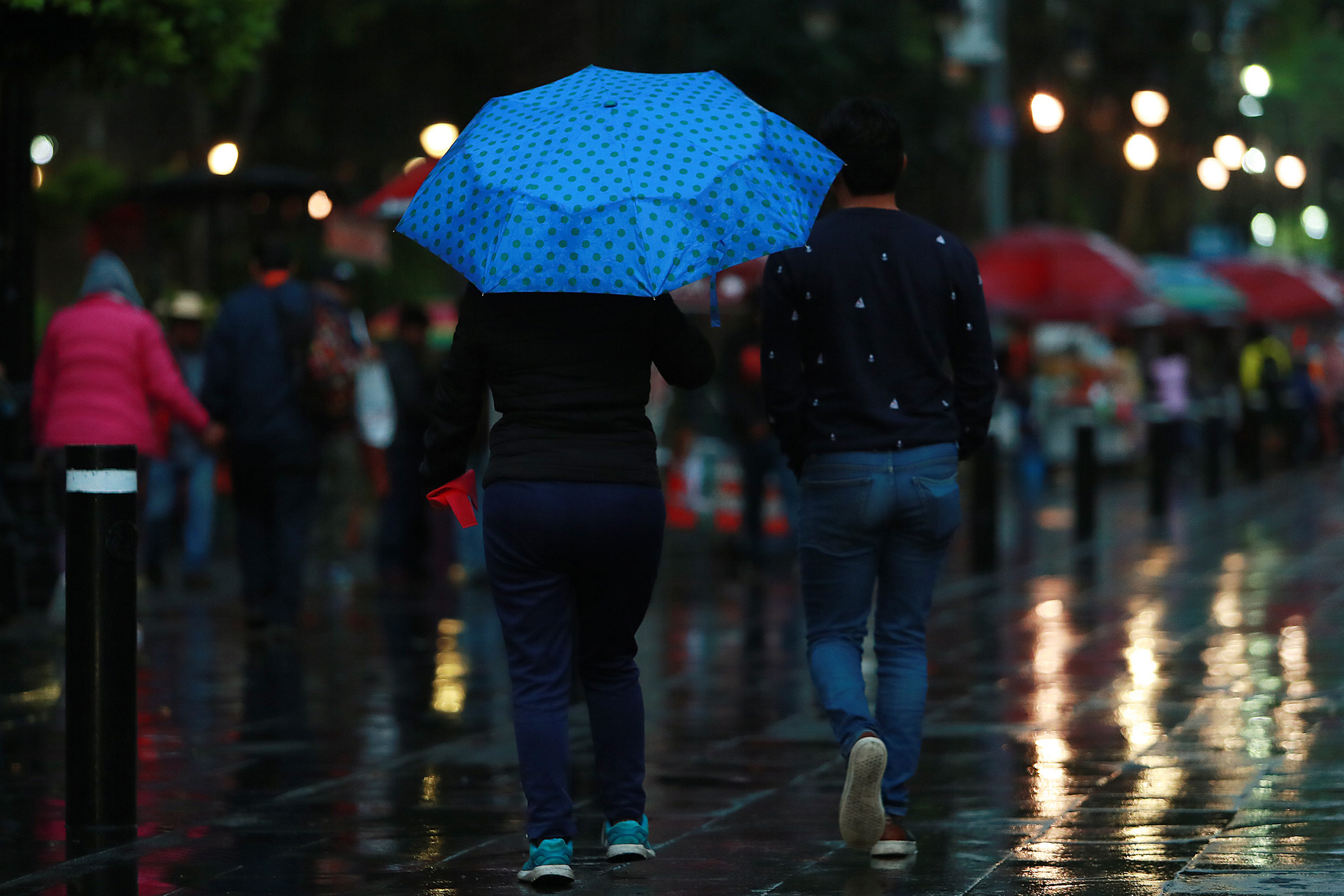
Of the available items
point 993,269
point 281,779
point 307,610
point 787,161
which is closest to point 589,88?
point 787,161

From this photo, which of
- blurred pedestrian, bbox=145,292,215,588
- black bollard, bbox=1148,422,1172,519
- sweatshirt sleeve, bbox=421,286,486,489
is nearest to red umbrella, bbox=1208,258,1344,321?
black bollard, bbox=1148,422,1172,519

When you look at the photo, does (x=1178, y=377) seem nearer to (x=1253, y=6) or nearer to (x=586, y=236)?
(x=1253, y=6)

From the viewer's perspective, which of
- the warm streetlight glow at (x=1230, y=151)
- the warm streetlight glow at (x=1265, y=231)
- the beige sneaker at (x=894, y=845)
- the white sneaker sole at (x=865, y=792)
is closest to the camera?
the white sneaker sole at (x=865, y=792)

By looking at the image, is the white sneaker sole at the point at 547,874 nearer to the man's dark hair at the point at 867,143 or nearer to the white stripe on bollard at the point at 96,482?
the white stripe on bollard at the point at 96,482

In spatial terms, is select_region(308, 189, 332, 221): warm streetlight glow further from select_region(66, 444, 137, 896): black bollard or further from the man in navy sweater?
the man in navy sweater

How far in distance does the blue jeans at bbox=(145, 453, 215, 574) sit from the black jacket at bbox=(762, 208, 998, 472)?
28.1 feet

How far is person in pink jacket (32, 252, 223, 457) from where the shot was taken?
33.7ft

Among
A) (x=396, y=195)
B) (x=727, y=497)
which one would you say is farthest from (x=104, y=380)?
(x=727, y=497)

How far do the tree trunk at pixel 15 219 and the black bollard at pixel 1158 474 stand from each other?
10698 mm

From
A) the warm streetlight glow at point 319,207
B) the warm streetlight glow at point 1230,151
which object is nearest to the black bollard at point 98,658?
the warm streetlight glow at point 319,207

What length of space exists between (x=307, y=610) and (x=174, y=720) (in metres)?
4.05

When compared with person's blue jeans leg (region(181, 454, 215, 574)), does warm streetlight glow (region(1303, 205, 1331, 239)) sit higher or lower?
higher

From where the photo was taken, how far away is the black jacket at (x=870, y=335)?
5.91 meters

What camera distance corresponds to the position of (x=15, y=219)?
11.2m
